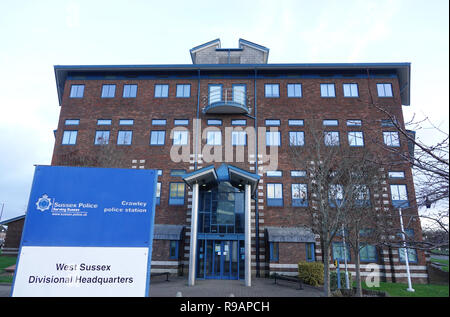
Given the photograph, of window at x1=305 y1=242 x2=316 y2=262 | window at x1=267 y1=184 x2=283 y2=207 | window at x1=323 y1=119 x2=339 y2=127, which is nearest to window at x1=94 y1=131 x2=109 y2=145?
window at x1=267 y1=184 x2=283 y2=207

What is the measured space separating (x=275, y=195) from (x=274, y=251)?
4.54 meters

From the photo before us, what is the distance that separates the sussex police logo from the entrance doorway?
16689mm

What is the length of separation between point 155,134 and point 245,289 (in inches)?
598

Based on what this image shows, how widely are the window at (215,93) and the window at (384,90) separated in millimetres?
14196

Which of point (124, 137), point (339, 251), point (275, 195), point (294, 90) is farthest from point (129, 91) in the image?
point (339, 251)

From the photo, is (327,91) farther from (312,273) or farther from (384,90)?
(312,273)

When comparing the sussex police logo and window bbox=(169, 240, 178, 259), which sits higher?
the sussex police logo

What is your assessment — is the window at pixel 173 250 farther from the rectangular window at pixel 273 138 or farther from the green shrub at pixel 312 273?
the rectangular window at pixel 273 138

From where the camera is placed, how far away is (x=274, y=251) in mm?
20438

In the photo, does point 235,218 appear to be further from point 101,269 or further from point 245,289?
point 101,269

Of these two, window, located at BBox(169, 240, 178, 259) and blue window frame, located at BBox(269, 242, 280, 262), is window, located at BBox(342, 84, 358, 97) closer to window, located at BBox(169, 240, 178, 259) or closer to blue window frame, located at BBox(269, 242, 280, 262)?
blue window frame, located at BBox(269, 242, 280, 262)

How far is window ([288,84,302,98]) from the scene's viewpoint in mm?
25469

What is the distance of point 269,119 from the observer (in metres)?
25.0
